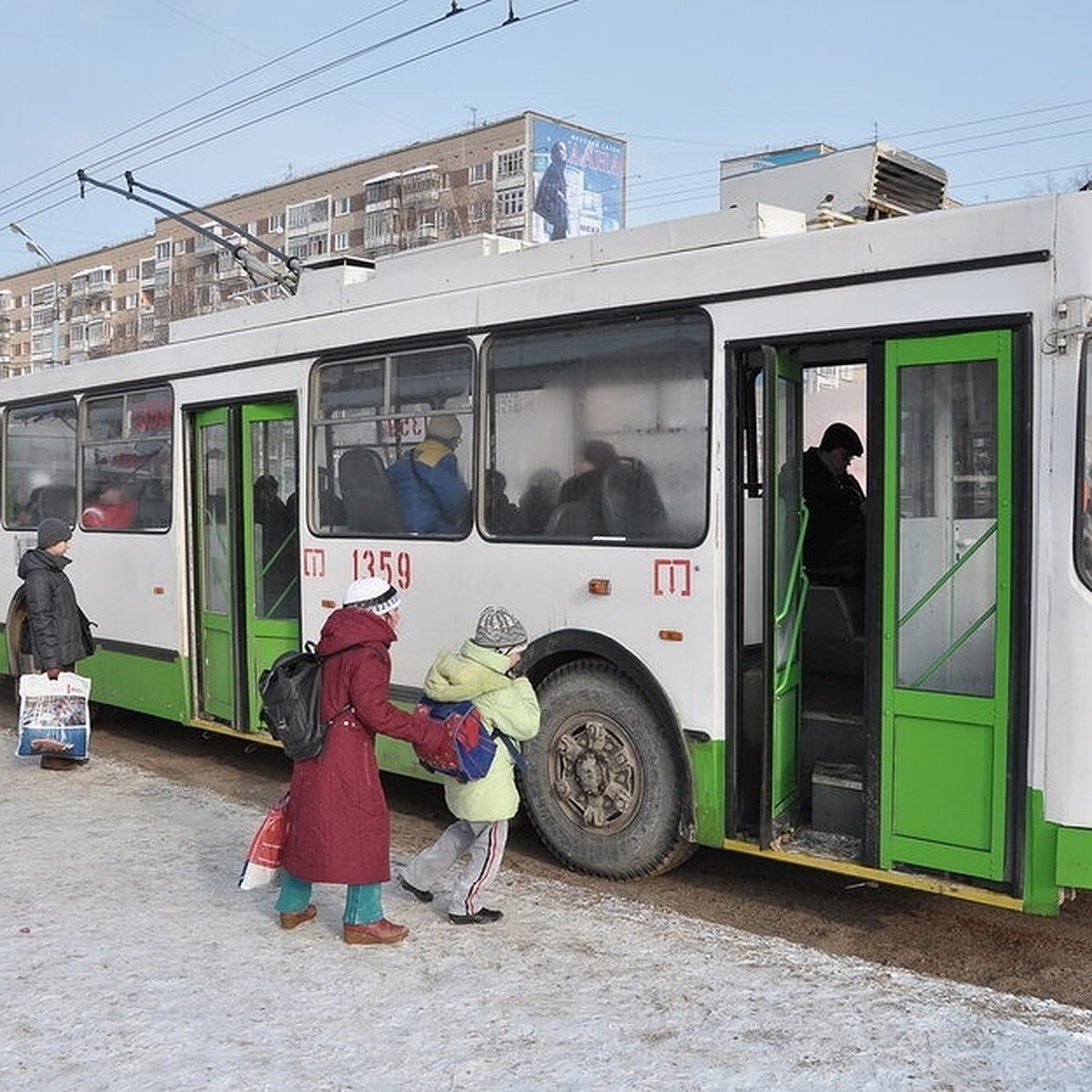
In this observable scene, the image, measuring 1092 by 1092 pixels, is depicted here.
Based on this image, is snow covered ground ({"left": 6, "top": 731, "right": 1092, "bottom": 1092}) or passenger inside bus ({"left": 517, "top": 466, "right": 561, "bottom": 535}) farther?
passenger inside bus ({"left": 517, "top": 466, "right": 561, "bottom": 535})

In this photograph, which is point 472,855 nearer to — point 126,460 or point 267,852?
point 267,852

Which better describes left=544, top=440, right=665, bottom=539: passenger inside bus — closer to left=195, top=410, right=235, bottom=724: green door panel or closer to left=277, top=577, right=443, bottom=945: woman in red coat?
left=277, top=577, right=443, bottom=945: woman in red coat

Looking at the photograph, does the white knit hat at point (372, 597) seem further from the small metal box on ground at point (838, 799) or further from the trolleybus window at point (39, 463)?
the trolleybus window at point (39, 463)

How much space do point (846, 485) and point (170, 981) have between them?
4.27 m

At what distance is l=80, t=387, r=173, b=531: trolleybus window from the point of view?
927 centimetres

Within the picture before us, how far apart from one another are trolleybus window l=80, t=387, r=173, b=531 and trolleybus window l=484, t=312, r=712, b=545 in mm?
3610

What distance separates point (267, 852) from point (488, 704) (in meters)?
1.11

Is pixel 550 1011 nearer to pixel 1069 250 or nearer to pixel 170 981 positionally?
pixel 170 981

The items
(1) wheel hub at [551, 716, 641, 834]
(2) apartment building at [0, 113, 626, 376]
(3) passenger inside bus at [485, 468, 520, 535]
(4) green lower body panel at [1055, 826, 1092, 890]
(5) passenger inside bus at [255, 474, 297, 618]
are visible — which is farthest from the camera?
(2) apartment building at [0, 113, 626, 376]

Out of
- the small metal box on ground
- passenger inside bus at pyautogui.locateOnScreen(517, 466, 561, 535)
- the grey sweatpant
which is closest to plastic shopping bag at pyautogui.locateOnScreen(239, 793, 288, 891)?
the grey sweatpant

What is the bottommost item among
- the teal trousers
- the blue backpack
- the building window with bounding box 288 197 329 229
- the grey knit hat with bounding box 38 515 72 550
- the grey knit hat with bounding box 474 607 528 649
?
the teal trousers

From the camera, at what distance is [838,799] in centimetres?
548

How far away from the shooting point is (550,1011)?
4504 millimetres

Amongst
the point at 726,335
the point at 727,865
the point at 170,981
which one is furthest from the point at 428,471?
the point at 170,981
